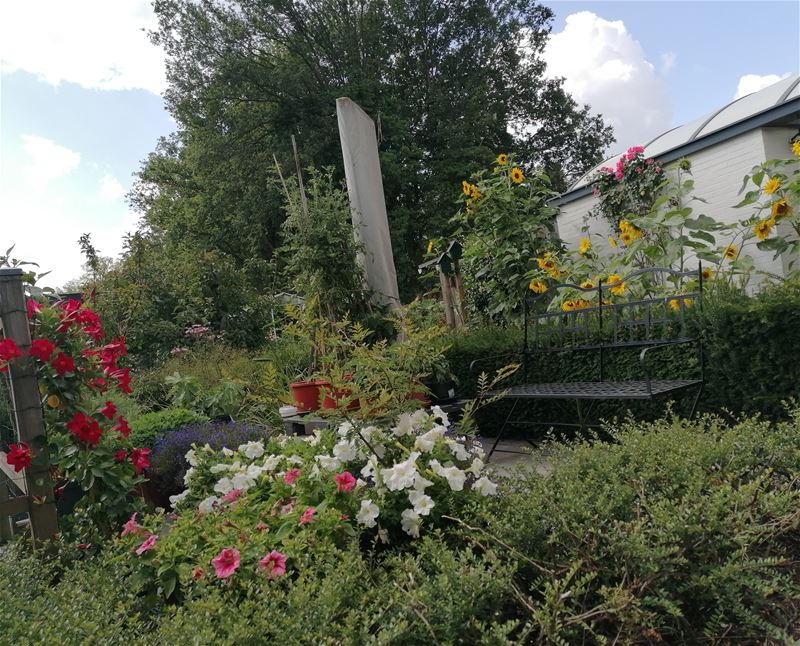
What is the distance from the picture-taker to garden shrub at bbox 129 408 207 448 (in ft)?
14.1

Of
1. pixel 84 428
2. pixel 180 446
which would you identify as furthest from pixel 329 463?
pixel 180 446

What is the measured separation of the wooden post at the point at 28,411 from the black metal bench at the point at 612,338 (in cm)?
214

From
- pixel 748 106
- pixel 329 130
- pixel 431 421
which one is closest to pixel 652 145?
pixel 748 106

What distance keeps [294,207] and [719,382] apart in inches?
114

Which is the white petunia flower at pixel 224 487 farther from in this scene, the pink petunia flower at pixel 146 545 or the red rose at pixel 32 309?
the red rose at pixel 32 309

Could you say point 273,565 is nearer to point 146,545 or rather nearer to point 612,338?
point 146,545

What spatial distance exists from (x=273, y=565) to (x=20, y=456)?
153 cm

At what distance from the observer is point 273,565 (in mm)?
1570

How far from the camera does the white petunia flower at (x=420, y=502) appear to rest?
178 cm

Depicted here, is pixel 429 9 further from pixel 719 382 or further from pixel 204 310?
pixel 719 382

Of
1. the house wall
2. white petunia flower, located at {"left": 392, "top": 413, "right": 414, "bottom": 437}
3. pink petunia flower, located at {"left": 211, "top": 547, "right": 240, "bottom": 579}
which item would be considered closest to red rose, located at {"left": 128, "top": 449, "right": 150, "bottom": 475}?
white petunia flower, located at {"left": 392, "top": 413, "right": 414, "bottom": 437}

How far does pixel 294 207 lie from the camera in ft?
14.5

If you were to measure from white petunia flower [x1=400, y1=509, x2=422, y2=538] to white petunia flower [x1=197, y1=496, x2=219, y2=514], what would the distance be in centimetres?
70

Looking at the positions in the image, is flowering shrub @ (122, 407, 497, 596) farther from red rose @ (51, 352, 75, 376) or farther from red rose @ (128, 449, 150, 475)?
red rose @ (51, 352, 75, 376)
